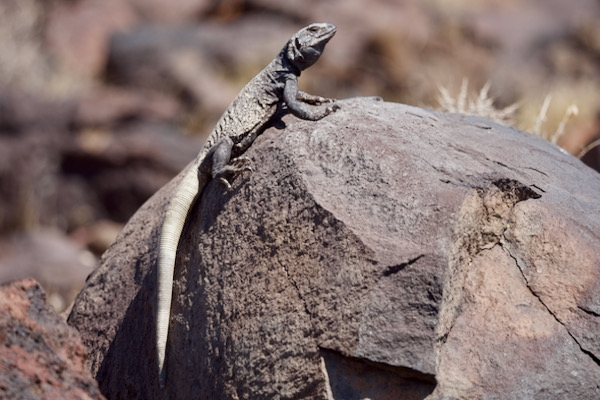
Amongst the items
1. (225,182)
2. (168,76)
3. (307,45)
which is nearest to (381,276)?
(225,182)

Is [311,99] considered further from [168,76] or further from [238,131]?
[168,76]

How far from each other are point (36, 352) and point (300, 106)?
172 centimetres

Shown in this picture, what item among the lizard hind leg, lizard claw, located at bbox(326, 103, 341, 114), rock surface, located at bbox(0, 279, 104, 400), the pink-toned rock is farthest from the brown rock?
the pink-toned rock

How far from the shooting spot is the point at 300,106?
12.9 ft

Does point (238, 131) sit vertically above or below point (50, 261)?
below

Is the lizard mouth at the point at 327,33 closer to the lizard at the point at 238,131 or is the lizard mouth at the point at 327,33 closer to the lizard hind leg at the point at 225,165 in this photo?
the lizard at the point at 238,131

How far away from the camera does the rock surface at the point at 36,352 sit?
10.3 feet

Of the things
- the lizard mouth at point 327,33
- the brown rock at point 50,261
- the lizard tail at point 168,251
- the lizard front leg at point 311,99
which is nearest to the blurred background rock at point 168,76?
the brown rock at point 50,261

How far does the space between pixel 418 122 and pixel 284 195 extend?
2.90 feet

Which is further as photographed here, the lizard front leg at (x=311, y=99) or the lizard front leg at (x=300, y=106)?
the lizard front leg at (x=311, y=99)

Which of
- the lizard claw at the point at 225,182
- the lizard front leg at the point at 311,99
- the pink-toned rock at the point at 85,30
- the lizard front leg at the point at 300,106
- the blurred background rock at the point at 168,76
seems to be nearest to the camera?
the lizard claw at the point at 225,182

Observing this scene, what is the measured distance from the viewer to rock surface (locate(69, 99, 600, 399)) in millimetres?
3000

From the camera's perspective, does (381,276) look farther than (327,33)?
No

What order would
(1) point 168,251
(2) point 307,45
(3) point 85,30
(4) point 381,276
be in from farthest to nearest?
(3) point 85,30 < (2) point 307,45 < (1) point 168,251 < (4) point 381,276
